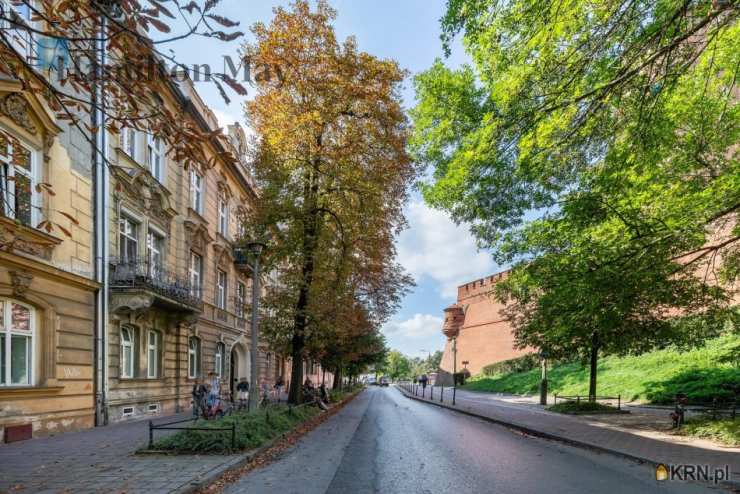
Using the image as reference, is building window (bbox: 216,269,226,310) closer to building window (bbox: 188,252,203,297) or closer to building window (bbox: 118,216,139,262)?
building window (bbox: 188,252,203,297)

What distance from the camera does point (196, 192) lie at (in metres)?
22.4

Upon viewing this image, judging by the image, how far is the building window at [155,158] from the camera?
18.0m

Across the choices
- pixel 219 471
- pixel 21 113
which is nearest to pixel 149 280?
pixel 21 113

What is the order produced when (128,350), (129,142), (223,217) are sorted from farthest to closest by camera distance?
(223,217) < (129,142) < (128,350)

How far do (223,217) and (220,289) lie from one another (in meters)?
3.73

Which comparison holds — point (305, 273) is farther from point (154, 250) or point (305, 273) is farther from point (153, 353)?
point (153, 353)

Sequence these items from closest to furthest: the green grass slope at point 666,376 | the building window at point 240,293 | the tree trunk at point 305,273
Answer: the tree trunk at point 305,273, the green grass slope at point 666,376, the building window at point 240,293

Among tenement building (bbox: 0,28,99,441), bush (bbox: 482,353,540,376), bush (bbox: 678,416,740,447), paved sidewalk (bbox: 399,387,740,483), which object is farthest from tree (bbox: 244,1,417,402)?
bush (bbox: 482,353,540,376)

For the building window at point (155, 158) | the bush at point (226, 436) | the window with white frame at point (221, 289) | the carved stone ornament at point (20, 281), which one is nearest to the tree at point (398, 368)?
the window with white frame at point (221, 289)

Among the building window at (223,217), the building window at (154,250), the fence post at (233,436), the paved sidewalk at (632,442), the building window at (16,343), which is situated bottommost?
the paved sidewalk at (632,442)

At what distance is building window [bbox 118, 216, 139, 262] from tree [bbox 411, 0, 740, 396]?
31.6ft

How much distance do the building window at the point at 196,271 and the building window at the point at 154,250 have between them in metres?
2.66

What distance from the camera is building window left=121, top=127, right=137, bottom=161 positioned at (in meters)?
16.4

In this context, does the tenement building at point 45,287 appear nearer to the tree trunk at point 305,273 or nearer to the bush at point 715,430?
the tree trunk at point 305,273
